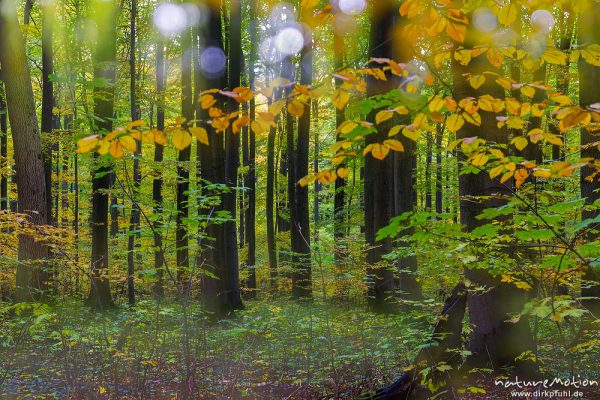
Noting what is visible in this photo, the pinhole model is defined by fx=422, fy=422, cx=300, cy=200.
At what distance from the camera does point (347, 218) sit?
18.3 meters

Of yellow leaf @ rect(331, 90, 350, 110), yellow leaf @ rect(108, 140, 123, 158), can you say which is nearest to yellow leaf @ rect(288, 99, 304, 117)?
yellow leaf @ rect(331, 90, 350, 110)

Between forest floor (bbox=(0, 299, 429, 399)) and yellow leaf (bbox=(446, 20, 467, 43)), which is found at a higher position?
yellow leaf (bbox=(446, 20, 467, 43))

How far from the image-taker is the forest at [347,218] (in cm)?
230

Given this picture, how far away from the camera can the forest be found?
2.30 meters

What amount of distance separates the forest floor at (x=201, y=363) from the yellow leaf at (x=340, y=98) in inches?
110

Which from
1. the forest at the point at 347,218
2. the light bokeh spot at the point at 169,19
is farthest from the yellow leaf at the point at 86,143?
the light bokeh spot at the point at 169,19

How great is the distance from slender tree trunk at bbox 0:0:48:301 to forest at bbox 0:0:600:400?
38 millimetres

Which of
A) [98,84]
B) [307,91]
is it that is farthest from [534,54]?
[98,84]

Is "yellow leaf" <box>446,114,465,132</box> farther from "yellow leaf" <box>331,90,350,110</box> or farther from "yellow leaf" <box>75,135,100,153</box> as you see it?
"yellow leaf" <box>75,135,100,153</box>

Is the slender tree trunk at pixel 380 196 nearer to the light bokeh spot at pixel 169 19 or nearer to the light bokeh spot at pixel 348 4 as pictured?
the light bokeh spot at pixel 348 4

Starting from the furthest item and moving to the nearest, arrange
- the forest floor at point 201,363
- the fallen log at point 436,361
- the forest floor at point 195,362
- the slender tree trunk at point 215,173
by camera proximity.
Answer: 1. the slender tree trunk at point 215,173
2. the forest floor at point 195,362
3. the forest floor at point 201,363
4. the fallen log at point 436,361

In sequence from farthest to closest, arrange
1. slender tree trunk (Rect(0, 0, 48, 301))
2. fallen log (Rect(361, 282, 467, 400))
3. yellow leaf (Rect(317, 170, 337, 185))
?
slender tree trunk (Rect(0, 0, 48, 301))
fallen log (Rect(361, 282, 467, 400))
yellow leaf (Rect(317, 170, 337, 185))

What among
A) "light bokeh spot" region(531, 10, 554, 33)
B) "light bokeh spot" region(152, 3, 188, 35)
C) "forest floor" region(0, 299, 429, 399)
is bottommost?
"forest floor" region(0, 299, 429, 399)

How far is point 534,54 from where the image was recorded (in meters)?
2.21
